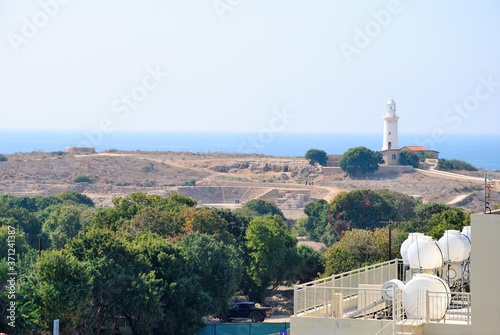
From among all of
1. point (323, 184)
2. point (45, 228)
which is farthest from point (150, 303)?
point (323, 184)

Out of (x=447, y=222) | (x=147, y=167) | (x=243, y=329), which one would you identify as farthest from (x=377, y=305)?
(x=147, y=167)

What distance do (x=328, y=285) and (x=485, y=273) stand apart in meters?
3.76

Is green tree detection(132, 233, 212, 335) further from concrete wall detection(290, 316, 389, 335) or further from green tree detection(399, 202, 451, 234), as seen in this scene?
concrete wall detection(290, 316, 389, 335)

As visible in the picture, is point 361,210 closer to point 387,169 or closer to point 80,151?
point 387,169

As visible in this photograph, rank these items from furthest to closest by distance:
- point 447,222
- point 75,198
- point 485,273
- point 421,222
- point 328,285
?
point 75,198, point 421,222, point 447,222, point 328,285, point 485,273

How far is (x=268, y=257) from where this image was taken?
52719mm

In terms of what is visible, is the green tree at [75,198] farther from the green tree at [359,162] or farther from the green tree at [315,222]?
the green tree at [359,162]

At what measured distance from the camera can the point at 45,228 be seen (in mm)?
62625

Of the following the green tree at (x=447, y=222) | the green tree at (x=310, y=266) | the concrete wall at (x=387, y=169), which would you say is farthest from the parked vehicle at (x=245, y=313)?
the concrete wall at (x=387, y=169)

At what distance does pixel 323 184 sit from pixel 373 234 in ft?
264

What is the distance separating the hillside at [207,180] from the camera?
389 ft

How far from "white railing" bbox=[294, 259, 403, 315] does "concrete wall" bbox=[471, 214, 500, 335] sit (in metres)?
1.73

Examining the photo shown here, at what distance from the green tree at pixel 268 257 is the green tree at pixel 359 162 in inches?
Result: 3084

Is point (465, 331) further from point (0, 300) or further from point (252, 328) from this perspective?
point (252, 328)
